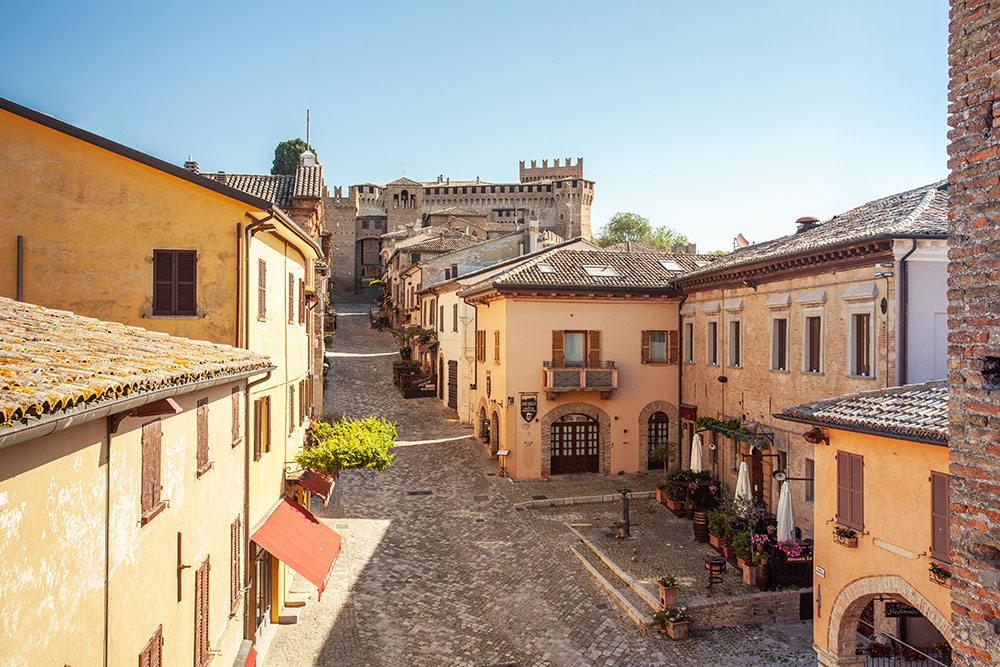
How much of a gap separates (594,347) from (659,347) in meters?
2.67

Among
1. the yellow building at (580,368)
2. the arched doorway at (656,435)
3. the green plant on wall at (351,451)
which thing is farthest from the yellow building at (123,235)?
the arched doorway at (656,435)

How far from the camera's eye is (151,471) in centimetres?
746

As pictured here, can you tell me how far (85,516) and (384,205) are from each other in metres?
85.3

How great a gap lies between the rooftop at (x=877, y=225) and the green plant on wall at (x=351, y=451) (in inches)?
472

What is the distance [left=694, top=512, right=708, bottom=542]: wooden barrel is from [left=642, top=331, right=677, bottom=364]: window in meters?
8.46

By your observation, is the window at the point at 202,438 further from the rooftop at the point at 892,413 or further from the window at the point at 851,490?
the window at the point at 851,490

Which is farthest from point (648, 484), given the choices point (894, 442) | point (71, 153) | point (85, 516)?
point (85, 516)

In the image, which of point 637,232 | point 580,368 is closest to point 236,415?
point 580,368

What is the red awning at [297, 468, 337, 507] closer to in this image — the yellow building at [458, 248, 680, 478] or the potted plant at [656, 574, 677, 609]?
the potted plant at [656, 574, 677, 609]

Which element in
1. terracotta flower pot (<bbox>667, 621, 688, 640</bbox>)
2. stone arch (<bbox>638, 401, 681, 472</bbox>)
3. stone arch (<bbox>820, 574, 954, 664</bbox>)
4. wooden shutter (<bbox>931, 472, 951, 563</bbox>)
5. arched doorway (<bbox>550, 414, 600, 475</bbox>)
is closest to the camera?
wooden shutter (<bbox>931, 472, 951, 563</bbox>)

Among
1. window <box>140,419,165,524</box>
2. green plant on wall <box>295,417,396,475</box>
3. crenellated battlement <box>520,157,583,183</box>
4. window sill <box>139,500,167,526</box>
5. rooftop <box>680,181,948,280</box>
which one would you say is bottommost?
green plant on wall <box>295,417,396,475</box>

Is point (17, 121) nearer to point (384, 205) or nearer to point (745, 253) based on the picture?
point (745, 253)

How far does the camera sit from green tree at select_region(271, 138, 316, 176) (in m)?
65.3

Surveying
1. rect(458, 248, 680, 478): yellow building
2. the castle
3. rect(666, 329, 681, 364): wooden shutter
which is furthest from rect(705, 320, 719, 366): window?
the castle
